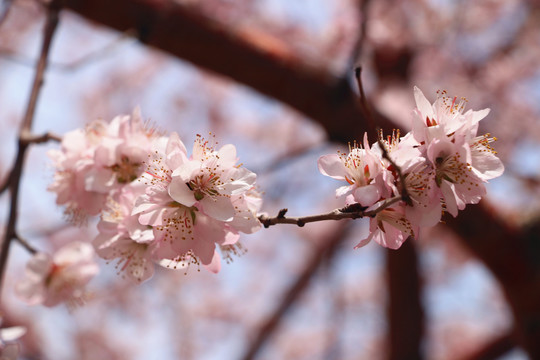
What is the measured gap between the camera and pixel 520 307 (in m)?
2.18

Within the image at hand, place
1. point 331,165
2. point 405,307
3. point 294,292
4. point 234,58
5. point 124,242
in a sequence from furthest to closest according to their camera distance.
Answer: point 294,292 → point 405,307 → point 234,58 → point 124,242 → point 331,165

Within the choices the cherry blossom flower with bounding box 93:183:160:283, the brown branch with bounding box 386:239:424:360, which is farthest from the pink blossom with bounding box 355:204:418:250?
the brown branch with bounding box 386:239:424:360

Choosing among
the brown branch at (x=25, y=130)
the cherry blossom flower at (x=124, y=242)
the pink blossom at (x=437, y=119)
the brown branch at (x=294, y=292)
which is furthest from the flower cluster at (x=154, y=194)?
the brown branch at (x=294, y=292)

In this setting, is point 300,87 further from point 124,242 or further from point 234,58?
point 124,242

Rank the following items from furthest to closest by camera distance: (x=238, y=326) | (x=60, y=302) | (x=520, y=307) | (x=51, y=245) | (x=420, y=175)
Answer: (x=238, y=326) < (x=51, y=245) < (x=520, y=307) < (x=60, y=302) < (x=420, y=175)

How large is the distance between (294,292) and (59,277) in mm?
2486

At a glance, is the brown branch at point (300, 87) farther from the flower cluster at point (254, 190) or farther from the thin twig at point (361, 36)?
the flower cluster at point (254, 190)

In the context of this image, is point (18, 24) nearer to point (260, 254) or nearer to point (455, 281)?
point (260, 254)

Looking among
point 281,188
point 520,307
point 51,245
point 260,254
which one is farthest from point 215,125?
point 520,307

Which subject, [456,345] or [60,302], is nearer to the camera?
[60,302]

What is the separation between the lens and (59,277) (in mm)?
1313

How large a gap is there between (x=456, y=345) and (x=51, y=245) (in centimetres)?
529

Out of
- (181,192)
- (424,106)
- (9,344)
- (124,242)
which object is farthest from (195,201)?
(9,344)

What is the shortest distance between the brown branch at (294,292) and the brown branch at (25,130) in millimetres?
2501
